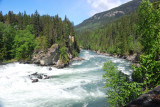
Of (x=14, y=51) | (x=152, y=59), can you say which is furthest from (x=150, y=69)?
(x=14, y=51)

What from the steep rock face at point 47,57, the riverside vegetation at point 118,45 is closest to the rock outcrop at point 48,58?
the steep rock face at point 47,57

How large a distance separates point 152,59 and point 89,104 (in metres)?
11.1

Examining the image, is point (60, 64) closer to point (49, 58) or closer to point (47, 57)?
point (49, 58)

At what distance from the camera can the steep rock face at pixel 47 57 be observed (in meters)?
42.5

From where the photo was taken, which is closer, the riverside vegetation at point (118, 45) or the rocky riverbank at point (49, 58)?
the riverside vegetation at point (118, 45)

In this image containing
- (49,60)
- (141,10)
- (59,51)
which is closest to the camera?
(141,10)

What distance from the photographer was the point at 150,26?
9.16m

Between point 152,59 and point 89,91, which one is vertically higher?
point 152,59

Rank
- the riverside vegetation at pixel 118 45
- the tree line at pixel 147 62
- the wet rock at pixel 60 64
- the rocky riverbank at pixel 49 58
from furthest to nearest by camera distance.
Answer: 1. the rocky riverbank at pixel 49 58
2. the wet rock at pixel 60 64
3. the riverside vegetation at pixel 118 45
4. the tree line at pixel 147 62

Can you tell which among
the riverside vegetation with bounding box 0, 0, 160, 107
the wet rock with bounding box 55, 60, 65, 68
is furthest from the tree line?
the wet rock with bounding box 55, 60, 65, 68

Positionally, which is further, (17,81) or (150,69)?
(17,81)

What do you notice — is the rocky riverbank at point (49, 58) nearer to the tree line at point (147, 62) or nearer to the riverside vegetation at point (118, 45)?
the riverside vegetation at point (118, 45)

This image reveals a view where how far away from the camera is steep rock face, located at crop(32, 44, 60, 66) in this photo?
42.5 metres

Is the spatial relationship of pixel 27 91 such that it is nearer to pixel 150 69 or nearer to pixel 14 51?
pixel 150 69
